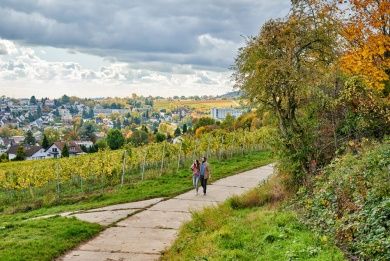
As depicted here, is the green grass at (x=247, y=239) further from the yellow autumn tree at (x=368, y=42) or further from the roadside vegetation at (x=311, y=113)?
the yellow autumn tree at (x=368, y=42)

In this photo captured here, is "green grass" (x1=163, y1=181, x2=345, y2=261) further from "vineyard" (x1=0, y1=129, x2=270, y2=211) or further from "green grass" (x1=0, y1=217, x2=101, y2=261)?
"vineyard" (x1=0, y1=129, x2=270, y2=211)

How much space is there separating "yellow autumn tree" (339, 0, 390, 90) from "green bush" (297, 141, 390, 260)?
3.75 metres

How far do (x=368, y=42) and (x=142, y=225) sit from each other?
1040cm

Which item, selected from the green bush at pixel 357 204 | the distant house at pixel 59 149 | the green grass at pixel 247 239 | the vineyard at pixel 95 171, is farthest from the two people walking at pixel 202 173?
the distant house at pixel 59 149

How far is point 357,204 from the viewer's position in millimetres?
10109

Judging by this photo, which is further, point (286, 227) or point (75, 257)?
point (75, 257)

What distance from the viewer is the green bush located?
8.57 meters

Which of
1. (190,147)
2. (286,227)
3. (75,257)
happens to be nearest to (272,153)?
(286,227)

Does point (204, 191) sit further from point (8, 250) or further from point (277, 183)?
point (8, 250)

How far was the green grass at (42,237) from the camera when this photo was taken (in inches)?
491

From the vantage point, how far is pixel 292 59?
57.8ft

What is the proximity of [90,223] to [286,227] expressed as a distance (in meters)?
7.58

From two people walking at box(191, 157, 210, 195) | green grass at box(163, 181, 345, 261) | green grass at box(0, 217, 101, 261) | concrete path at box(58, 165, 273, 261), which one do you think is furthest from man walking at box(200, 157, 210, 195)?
green grass at box(0, 217, 101, 261)

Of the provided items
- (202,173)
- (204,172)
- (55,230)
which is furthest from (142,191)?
(55,230)
